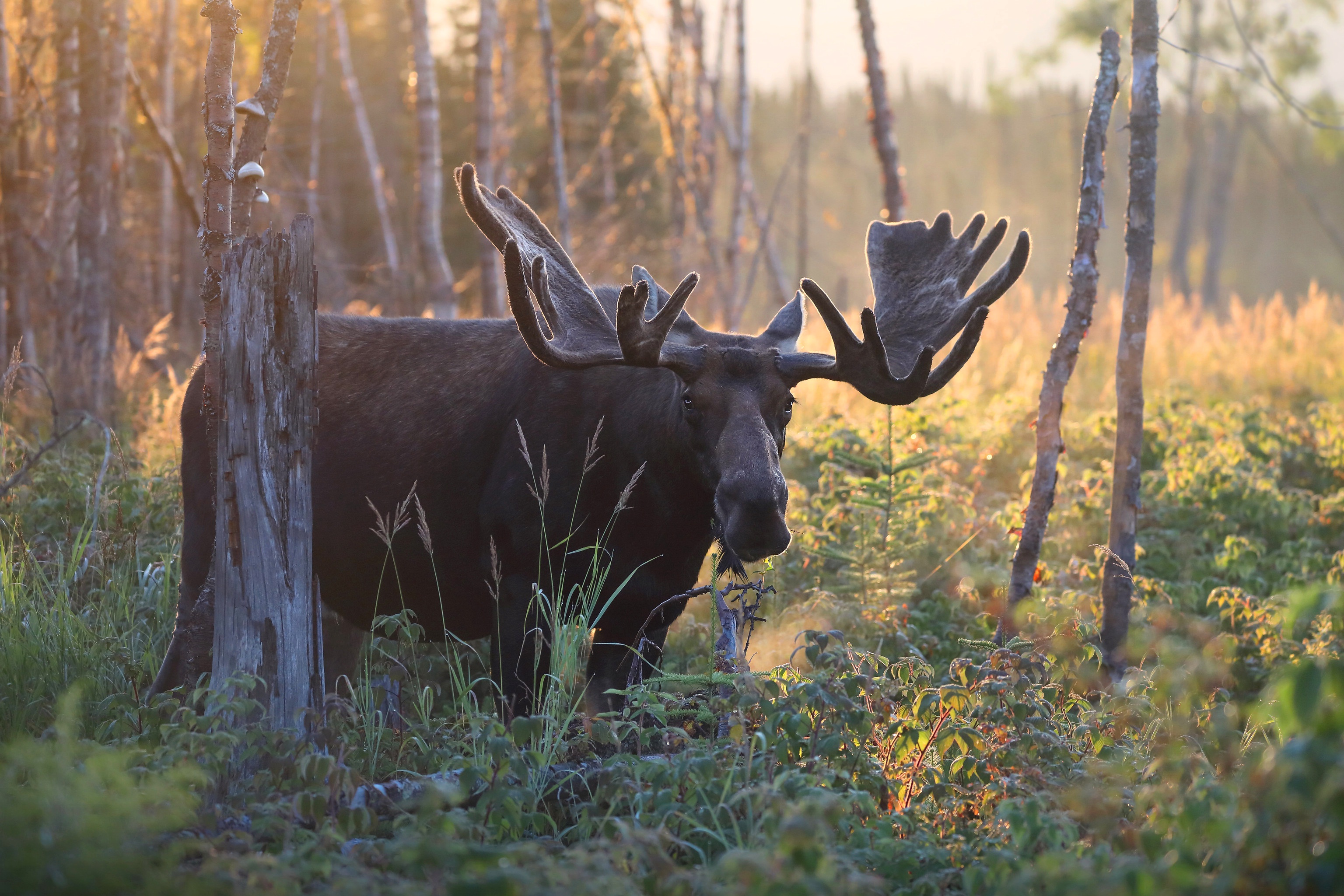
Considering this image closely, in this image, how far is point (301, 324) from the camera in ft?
11.8

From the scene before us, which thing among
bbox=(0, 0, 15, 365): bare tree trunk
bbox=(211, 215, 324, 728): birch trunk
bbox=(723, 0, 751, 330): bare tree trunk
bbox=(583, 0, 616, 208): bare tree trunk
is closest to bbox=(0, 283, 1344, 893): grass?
bbox=(211, 215, 324, 728): birch trunk

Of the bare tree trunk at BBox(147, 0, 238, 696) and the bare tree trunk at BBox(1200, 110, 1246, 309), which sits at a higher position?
the bare tree trunk at BBox(1200, 110, 1246, 309)

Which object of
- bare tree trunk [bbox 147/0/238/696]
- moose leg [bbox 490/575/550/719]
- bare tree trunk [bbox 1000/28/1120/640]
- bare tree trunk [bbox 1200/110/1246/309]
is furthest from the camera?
bare tree trunk [bbox 1200/110/1246/309]

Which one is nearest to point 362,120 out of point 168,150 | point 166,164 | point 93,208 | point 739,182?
point 166,164

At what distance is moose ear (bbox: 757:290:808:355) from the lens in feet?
15.2

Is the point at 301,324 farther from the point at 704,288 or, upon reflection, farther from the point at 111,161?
the point at 704,288

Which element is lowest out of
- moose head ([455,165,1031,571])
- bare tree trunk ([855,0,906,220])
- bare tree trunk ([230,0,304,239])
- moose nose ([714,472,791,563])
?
moose nose ([714,472,791,563])

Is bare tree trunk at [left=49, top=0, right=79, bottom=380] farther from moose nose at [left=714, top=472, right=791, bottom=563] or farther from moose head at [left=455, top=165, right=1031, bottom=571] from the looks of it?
moose nose at [left=714, top=472, right=791, bottom=563]

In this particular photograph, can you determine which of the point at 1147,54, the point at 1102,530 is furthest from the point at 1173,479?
the point at 1147,54

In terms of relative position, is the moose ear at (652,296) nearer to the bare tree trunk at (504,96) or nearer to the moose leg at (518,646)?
the moose leg at (518,646)

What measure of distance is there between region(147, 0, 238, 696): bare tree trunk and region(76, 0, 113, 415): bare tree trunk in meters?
4.48

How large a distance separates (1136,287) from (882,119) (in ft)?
14.1

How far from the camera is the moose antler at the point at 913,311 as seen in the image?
423cm

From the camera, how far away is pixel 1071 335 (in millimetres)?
5371
